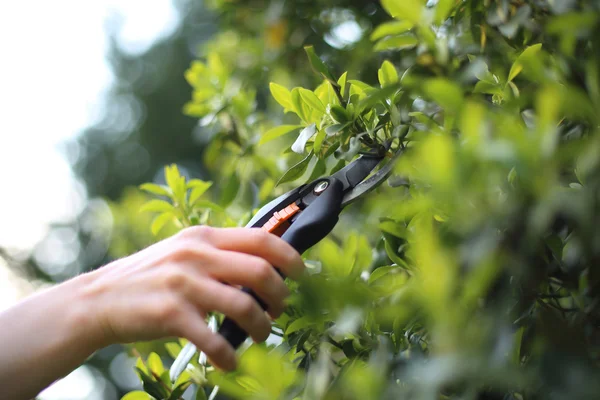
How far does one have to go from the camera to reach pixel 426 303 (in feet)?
1.21

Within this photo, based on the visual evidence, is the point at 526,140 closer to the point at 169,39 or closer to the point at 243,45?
the point at 243,45

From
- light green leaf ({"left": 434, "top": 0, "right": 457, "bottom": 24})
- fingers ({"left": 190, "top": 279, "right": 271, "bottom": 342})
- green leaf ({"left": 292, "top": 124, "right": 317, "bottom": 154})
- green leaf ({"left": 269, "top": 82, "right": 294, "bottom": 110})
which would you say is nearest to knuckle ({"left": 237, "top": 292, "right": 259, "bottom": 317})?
fingers ({"left": 190, "top": 279, "right": 271, "bottom": 342})

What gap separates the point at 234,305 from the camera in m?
0.52

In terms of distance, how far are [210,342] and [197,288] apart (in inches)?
2.2

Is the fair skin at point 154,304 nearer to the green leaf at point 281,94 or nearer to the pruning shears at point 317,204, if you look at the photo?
the pruning shears at point 317,204

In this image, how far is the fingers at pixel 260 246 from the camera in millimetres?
553

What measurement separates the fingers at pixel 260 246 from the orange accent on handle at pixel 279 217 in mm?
113

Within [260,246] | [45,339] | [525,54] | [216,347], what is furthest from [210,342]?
[525,54]

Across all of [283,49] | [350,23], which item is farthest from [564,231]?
[283,49]

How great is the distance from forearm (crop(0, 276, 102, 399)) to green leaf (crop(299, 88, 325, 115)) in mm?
359

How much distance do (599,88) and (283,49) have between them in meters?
1.24

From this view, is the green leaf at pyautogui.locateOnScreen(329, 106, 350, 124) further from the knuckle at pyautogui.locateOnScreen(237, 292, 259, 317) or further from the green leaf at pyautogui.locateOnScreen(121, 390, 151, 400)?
the green leaf at pyautogui.locateOnScreen(121, 390, 151, 400)

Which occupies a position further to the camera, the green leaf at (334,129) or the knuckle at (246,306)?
the green leaf at (334,129)

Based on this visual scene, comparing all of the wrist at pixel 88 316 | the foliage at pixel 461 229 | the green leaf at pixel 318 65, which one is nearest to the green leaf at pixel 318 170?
the foliage at pixel 461 229
